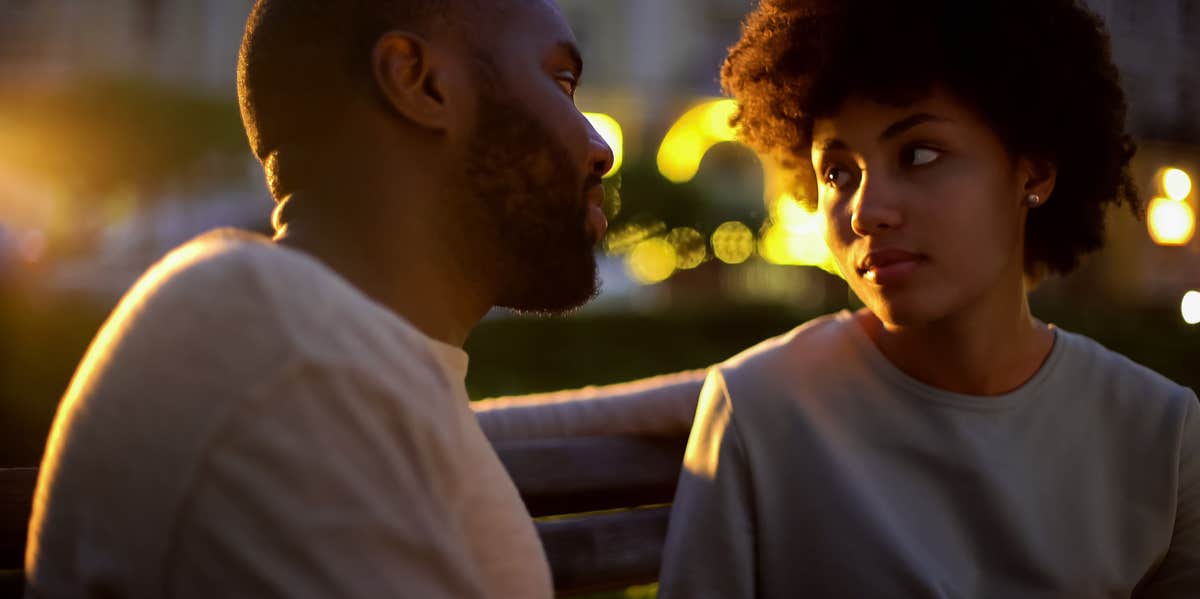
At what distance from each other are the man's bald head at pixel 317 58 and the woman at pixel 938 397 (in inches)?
39.1

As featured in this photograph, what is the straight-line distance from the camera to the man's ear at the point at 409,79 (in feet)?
6.15

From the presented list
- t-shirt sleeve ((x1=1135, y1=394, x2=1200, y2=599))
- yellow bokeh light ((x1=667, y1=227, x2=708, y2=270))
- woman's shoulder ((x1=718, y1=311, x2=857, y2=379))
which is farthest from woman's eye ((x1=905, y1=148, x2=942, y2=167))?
yellow bokeh light ((x1=667, y1=227, x2=708, y2=270))

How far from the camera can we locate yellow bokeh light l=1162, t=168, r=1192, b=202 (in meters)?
9.66

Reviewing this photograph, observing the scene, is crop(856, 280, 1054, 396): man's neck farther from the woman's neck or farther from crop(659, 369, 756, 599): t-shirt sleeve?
crop(659, 369, 756, 599): t-shirt sleeve

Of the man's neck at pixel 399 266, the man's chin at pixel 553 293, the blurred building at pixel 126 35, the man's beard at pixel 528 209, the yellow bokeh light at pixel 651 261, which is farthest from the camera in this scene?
the blurred building at pixel 126 35

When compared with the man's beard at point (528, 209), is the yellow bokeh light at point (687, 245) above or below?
above

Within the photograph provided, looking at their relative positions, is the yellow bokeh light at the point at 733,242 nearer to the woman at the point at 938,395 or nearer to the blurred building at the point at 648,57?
the blurred building at the point at 648,57

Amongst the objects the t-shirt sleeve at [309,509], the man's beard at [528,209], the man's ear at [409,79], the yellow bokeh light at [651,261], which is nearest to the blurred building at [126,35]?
the yellow bokeh light at [651,261]

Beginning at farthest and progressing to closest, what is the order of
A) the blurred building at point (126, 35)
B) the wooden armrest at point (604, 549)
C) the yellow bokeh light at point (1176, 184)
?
the blurred building at point (126, 35) → the yellow bokeh light at point (1176, 184) → the wooden armrest at point (604, 549)

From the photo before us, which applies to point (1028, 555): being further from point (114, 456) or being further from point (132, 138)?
point (132, 138)

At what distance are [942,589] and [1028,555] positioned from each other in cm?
20

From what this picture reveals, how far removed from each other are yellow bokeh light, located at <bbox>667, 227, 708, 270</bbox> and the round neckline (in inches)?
793

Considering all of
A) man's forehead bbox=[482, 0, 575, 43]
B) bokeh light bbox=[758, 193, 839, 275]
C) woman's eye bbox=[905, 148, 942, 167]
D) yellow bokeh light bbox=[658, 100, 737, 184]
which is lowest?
woman's eye bbox=[905, 148, 942, 167]

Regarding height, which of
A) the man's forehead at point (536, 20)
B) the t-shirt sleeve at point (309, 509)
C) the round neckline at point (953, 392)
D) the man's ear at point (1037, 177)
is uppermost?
the man's forehead at point (536, 20)
